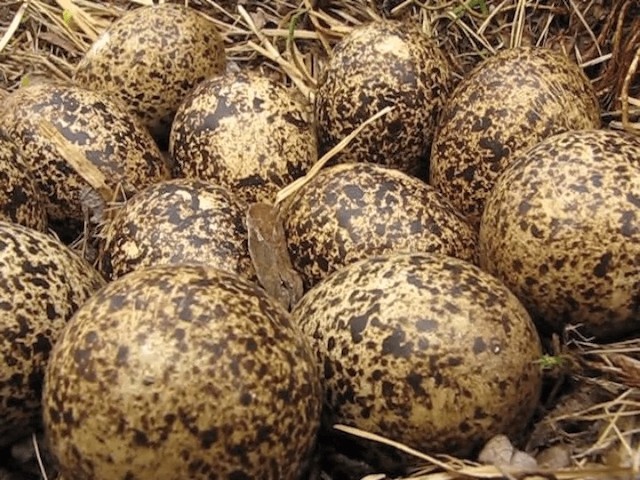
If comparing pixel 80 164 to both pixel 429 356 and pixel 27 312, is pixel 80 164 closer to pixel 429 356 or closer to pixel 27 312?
pixel 27 312

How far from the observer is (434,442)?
2010 millimetres

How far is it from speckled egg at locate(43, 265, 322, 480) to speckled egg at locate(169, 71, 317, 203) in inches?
31.8

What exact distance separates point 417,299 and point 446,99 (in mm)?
987

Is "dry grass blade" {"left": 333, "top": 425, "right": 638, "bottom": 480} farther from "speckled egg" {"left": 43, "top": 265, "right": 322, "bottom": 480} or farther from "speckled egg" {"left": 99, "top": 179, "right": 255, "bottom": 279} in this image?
"speckled egg" {"left": 99, "top": 179, "right": 255, "bottom": 279}

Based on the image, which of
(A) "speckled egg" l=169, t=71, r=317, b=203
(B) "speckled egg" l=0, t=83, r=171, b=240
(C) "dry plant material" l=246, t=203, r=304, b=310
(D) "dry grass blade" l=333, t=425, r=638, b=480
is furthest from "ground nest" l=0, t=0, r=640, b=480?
(B) "speckled egg" l=0, t=83, r=171, b=240

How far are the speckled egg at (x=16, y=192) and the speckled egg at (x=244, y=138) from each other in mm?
383

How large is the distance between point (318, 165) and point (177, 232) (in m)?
0.41

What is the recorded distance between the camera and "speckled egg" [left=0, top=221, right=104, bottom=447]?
2.09 m

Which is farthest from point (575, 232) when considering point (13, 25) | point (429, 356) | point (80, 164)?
point (13, 25)

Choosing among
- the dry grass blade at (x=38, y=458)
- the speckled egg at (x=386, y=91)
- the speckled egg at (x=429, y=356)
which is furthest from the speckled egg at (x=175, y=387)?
the speckled egg at (x=386, y=91)

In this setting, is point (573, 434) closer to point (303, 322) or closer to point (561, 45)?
point (303, 322)

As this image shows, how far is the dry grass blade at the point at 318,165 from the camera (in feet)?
8.45

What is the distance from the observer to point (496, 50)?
10.3 ft

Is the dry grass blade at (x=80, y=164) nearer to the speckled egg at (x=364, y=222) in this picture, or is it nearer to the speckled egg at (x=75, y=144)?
the speckled egg at (x=75, y=144)
